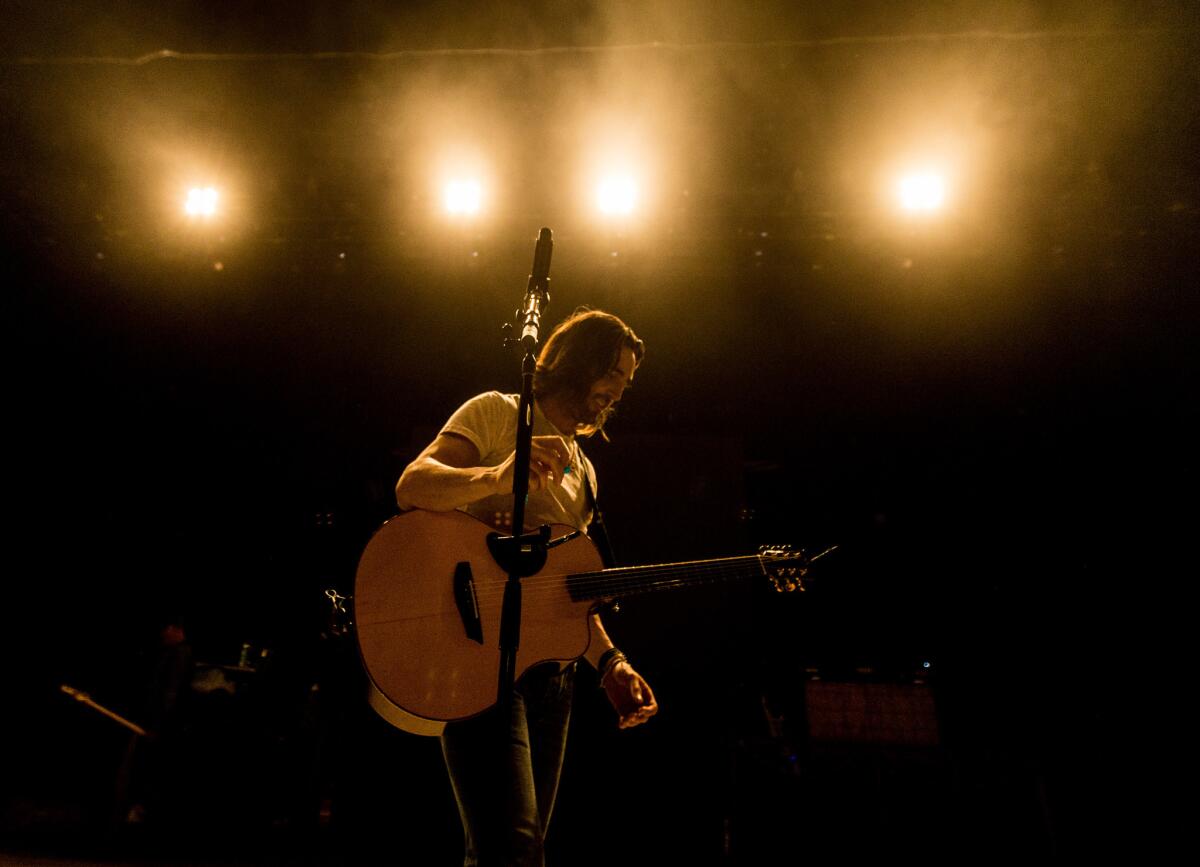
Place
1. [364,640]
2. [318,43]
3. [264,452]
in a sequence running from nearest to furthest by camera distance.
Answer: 1. [364,640]
2. [318,43]
3. [264,452]

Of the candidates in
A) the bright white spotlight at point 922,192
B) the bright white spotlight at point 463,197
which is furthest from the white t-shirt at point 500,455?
the bright white spotlight at point 922,192

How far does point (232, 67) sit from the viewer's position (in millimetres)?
3779

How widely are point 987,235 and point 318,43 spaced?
4832 mm

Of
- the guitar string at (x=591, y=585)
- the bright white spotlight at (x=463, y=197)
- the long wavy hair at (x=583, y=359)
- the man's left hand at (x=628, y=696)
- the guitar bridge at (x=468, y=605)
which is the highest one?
the bright white spotlight at (x=463, y=197)

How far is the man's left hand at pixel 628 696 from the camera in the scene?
196 cm

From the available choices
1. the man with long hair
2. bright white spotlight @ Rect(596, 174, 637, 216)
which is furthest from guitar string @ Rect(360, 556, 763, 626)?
bright white spotlight @ Rect(596, 174, 637, 216)

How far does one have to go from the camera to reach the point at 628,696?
198 centimetres

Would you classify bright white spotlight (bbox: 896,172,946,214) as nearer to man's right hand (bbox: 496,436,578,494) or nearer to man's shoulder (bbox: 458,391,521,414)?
man's shoulder (bbox: 458,391,521,414)

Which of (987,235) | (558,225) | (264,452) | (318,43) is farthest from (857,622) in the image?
(318,43)

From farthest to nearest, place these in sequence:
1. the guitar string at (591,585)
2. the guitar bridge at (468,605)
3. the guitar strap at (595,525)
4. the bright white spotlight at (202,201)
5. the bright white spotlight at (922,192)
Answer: the bright white spotlight at (202,201) → the bright white spotlight at (922,192) → the guitar strap at (595,525) → the guitar string at (591,585) → the guitar bridge at (468,605)

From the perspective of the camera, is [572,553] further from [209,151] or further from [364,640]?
[209,151]

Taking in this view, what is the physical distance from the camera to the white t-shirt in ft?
6.55

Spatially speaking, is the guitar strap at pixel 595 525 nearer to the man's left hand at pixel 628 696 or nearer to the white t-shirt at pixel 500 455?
the white t-shirt at pixel 500 455

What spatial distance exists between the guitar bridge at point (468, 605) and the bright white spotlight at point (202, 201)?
14.5 ft
